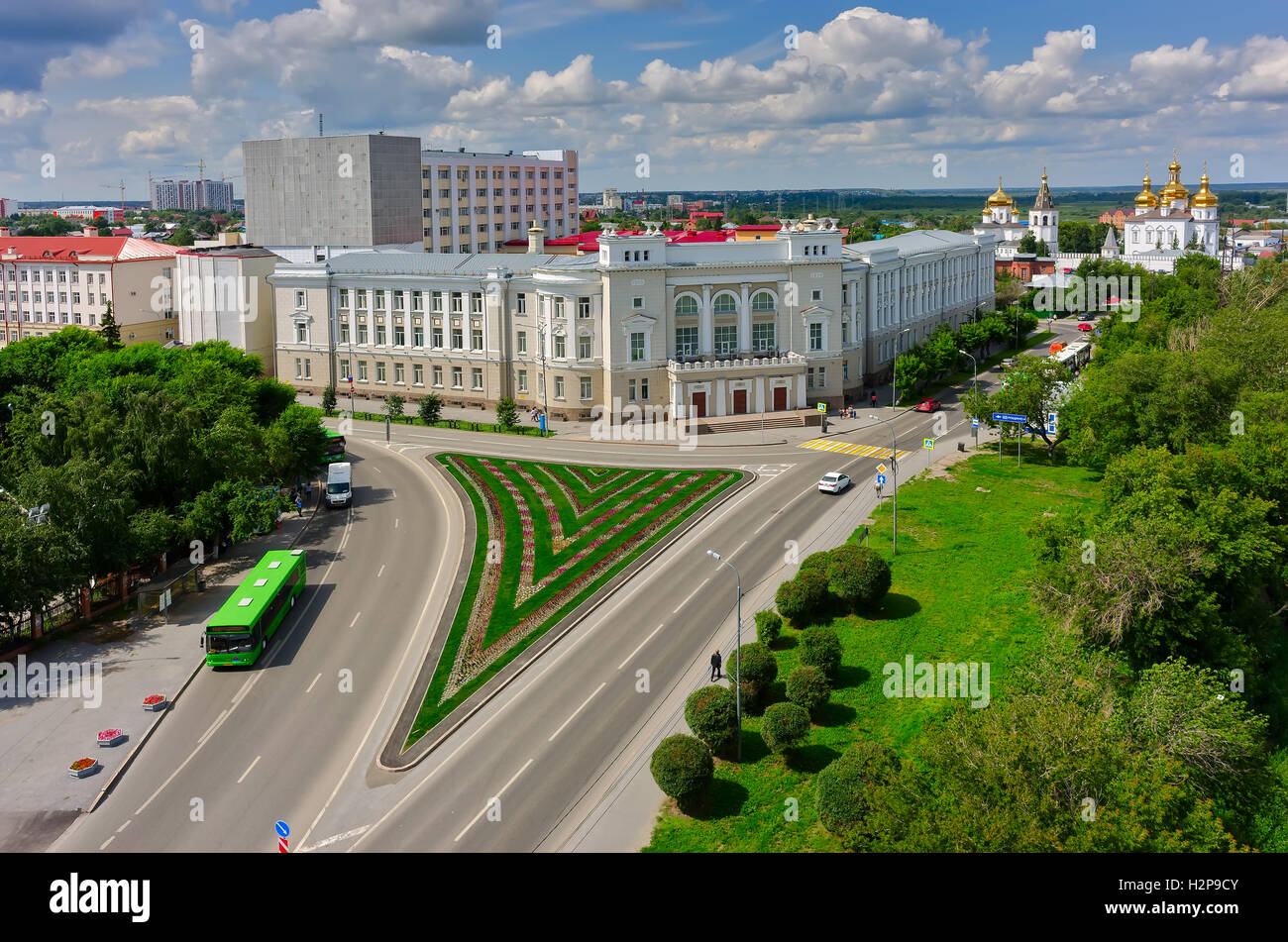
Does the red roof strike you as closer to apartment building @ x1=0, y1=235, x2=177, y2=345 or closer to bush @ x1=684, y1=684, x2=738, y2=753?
apartment building @ x1=0, y1=235, x2=177, y2=345

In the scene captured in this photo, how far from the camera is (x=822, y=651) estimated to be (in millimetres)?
42875

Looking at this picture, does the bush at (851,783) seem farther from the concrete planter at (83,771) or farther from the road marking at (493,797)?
the concrete planter at (83,771)

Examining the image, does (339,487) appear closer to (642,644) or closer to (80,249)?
(642,644)

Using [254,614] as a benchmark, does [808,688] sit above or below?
below

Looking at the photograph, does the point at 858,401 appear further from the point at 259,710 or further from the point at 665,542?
the point at 259,710

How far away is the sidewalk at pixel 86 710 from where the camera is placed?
113ft

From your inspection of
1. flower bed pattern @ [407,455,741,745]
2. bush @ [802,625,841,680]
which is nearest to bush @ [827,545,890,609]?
bush @ [802,625,841,680]

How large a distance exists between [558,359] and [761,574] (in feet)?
128

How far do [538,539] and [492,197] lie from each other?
401ft

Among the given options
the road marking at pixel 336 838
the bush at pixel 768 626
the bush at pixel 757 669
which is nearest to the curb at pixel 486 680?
the road marking at pixel 336 838

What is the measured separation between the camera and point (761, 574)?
54.6 metres

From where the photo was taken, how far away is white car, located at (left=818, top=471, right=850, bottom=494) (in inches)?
2633

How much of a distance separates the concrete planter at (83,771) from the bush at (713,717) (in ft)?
68.1

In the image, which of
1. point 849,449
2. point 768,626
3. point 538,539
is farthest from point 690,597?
point 849,449
